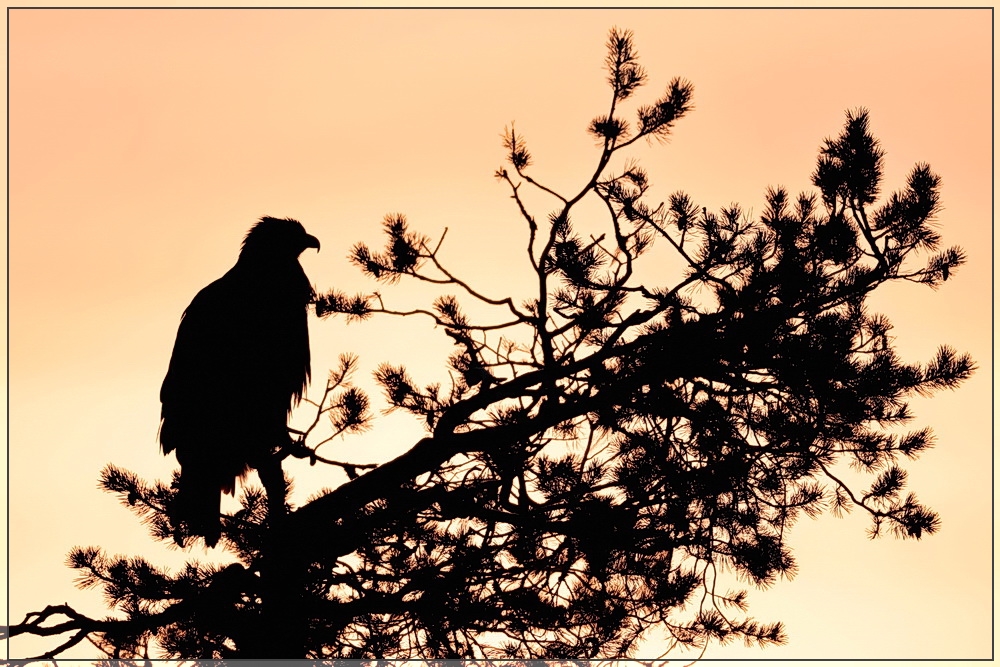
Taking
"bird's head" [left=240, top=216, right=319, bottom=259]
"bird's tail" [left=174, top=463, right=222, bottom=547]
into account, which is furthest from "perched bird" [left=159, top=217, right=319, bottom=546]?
"bird's tail" [left=174, top=463, right=222, bottom=547]

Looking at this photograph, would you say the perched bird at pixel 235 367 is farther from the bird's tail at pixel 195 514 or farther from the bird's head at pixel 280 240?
the bird's tail at pixel 195 514

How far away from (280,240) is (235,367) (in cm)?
85

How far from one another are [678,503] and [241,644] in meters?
1.41

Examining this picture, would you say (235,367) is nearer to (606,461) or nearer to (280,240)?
(280,240)

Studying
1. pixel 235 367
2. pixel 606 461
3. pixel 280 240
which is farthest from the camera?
pixel 280 240

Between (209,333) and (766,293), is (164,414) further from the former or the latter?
(766,293)

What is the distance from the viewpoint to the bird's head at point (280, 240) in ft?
16.1

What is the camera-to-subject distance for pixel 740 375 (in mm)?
2811

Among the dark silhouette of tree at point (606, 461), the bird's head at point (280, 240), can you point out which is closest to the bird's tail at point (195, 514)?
the dark silhouette of tree at point (606, 461)

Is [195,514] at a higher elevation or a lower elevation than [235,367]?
lower

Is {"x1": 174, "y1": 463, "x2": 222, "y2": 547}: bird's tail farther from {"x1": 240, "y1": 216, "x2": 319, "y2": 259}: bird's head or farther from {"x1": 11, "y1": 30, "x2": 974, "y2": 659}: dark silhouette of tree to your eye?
{"x1": 240, "y1": 216, "x2": 319, "y2": 259}: bird's head

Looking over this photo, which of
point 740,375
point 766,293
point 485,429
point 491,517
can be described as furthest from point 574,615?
point 766,293

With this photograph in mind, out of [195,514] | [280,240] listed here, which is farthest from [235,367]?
[195,514]

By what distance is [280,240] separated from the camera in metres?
4.94
